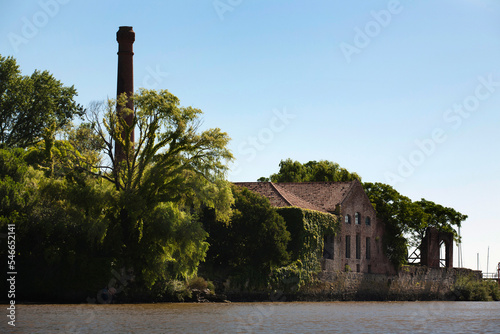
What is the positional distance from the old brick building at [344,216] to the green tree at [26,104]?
17.3 m

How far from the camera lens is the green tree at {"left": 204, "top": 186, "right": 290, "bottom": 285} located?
4606 cm

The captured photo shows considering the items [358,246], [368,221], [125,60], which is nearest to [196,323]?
[125,60]

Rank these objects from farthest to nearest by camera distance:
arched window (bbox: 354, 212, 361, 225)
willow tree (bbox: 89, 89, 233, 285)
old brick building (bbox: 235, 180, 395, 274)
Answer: arched window (bbox: 354, 212, 361, 225) < old brick building (bbox: 235, 180, 395, 274) < willow tree (bbox: 89, 89, 233, 285)

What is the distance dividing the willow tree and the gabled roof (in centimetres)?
1386

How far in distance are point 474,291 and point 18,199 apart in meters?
50.9

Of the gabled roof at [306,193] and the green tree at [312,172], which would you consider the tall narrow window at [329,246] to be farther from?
the green tree at [312,172]

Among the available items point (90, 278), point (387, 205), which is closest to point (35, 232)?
point (90, 278)

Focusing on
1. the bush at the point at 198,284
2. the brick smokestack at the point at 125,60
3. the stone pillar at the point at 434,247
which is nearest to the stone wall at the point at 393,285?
the stone pillar at the point at 434,247

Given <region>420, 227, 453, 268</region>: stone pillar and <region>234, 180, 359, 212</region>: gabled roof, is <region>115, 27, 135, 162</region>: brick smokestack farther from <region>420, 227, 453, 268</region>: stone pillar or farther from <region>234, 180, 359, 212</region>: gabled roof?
<region>420, 227, 453, 268</region>: stone pillar

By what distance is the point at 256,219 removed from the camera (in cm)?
4631

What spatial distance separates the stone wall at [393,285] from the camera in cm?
5300

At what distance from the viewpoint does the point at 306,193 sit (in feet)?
195

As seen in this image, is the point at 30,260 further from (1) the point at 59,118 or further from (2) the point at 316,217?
(1) the point at 59,118

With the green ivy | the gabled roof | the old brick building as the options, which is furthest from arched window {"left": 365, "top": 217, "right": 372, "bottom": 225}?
the green ivy
